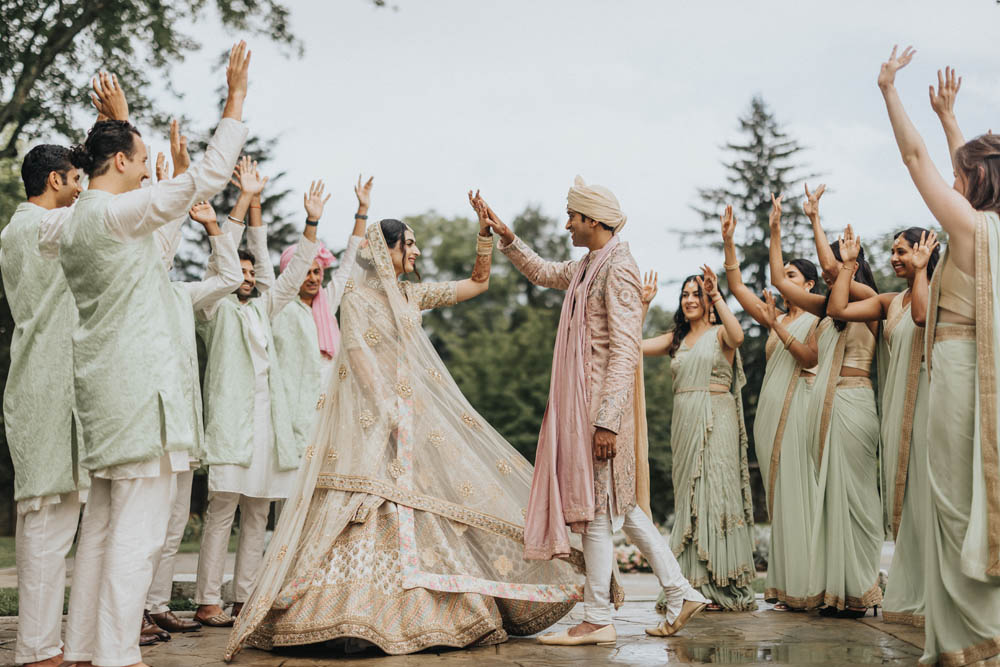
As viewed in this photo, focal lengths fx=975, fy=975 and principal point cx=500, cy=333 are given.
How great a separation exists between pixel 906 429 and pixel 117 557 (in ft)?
13.9

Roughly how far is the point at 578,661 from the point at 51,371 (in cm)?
286

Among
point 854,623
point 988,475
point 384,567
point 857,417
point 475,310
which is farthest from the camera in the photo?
point 475,310

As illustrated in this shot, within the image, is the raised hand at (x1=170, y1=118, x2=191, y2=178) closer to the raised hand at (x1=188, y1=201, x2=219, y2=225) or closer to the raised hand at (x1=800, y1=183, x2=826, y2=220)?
the raised hand at (x1=188, y1=201, x2=219, y2=225)

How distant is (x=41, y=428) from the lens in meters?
4.57

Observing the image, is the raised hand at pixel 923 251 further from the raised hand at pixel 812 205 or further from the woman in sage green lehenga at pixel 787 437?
the woman in sage green lehenga at pixel 787 437

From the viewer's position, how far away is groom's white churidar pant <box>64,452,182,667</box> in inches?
157

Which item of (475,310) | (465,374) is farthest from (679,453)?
(475,310)

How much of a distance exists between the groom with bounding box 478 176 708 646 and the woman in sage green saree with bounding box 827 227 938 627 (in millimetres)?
1236

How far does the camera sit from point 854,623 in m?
6.20

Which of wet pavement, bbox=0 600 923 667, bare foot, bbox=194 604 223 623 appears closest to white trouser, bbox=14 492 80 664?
wet pavement, bbox=0 600 923 667

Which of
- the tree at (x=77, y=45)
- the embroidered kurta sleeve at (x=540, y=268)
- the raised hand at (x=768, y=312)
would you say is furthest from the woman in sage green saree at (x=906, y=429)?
the tree at (x=77, y=45)

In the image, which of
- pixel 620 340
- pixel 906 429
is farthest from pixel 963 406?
pixel 620 340

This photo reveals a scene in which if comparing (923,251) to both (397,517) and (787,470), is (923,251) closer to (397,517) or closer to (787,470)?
(787,470)

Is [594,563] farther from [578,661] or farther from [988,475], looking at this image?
[988,475]
